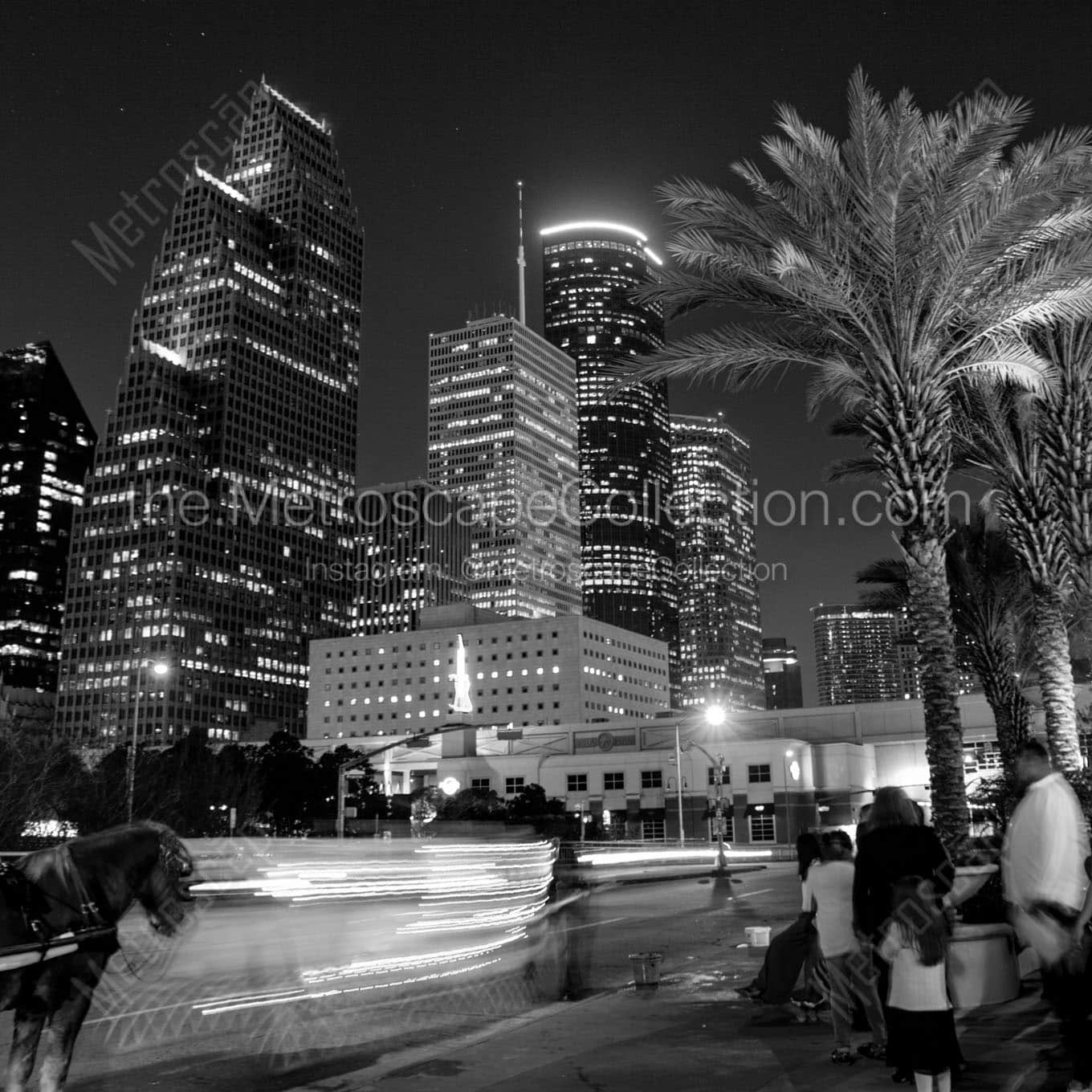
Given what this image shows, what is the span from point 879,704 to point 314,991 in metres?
91.8

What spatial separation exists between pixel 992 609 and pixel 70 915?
2626 cm

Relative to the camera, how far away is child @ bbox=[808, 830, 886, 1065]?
27.5 feet

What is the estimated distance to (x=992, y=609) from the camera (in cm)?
2842

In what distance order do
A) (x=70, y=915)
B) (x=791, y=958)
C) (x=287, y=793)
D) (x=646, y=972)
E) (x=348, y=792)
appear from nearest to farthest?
(x=70, y=915)
(x=791, y=958)
(x=646, y=972)
(x=287, y=793)
(x=348, y=792)

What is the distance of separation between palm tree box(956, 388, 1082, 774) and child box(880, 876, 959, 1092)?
541 inches

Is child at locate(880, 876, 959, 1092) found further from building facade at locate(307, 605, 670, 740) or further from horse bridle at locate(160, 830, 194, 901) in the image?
building facade at locate(307, 605, 670, 740)

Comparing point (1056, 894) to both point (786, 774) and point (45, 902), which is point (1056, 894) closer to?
point (45, 902)

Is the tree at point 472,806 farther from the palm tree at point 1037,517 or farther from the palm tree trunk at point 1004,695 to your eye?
the palm tree at point 1037,517

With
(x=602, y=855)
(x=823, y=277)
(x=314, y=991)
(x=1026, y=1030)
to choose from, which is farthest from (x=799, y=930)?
(x=602, y=855)

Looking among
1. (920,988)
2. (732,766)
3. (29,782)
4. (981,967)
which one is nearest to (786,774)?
(732,766)

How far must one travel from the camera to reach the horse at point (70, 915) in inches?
257

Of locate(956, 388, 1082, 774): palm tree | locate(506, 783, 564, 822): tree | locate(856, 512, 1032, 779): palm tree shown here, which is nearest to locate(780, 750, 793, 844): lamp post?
locate(506, 783, 564, 822): tree

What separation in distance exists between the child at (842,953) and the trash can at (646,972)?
11.2 ft

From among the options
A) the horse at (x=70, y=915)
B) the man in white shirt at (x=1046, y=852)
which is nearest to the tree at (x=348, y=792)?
the horse at (x=70, y=915)
